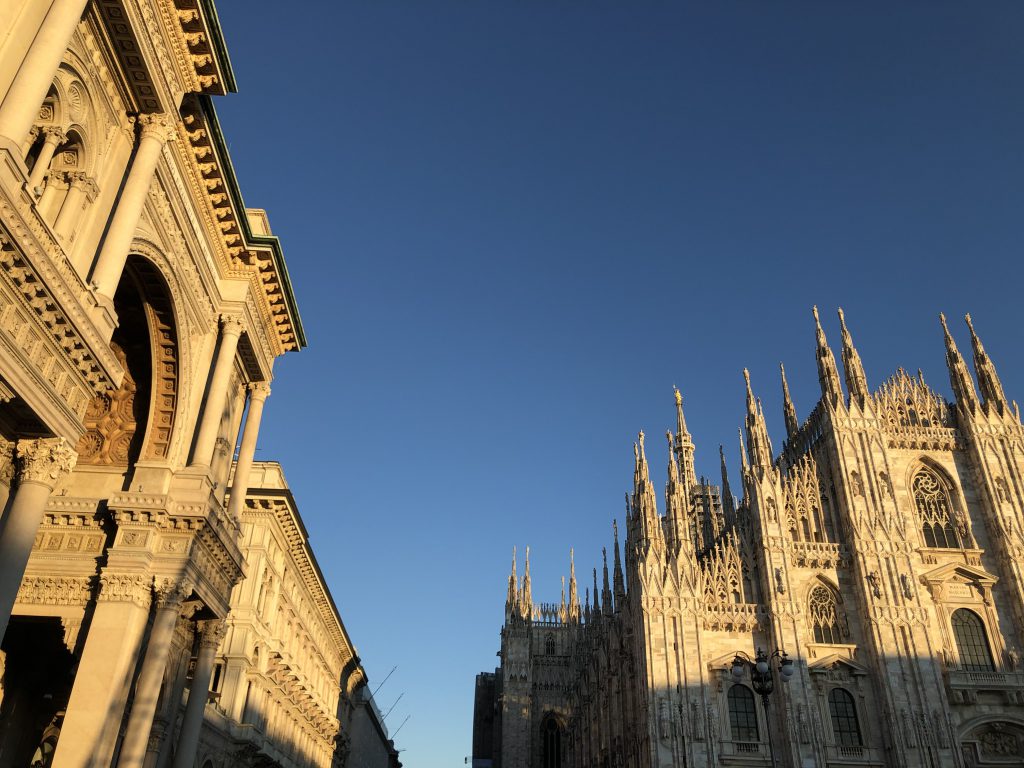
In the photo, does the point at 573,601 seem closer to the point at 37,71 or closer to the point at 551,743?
the point at 551,743

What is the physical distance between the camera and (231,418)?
75.4ft

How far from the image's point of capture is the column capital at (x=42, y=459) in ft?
39.7

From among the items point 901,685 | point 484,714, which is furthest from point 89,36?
point 484,714

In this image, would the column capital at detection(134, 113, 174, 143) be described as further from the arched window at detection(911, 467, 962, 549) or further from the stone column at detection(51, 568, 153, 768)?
the arched window at detection(911, 467, 962, 549)

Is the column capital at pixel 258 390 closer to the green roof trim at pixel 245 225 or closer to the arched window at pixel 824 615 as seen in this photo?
the green roof trim at pixel 245 225

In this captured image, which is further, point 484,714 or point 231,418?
point 484,714

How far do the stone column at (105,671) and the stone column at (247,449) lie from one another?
501 centimetres

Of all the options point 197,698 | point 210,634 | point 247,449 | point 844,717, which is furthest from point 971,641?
point 197,698

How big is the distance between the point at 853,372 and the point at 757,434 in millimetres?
8258

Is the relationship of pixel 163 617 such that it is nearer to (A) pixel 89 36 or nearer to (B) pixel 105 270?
(B) pixel 105 270

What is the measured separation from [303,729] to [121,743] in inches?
1086

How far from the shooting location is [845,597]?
1734 inches

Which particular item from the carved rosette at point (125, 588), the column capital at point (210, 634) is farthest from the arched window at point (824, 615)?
the carved rosette at point (125, 588)

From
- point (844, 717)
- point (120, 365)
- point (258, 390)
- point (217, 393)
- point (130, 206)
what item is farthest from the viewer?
point (844, 717)
